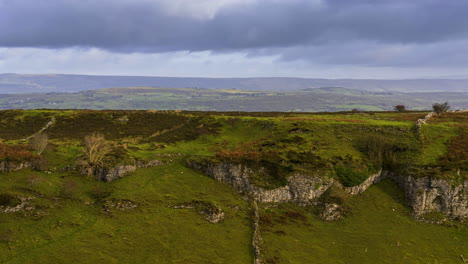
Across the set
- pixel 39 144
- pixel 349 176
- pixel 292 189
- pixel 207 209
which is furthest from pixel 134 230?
pixel 349 176

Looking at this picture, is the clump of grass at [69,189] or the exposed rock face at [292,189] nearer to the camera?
the clump of grass at [69,189]

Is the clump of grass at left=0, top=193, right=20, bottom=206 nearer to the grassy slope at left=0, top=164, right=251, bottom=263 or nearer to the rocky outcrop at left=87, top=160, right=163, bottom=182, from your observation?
the grassy slope at left=0, top=164, right=251, bottom=263

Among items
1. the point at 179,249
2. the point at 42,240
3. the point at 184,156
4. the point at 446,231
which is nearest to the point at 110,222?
the point at 42,240

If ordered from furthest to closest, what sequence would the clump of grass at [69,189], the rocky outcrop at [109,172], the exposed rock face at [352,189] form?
1. the rocky outcrop at [109,172]
2. the exposed rock face at [352,189]
3. the clump of grass at [69,189]

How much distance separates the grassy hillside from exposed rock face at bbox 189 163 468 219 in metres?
1.43

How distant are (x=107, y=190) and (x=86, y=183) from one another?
500 cm

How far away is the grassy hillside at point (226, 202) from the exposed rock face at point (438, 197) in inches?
67.8

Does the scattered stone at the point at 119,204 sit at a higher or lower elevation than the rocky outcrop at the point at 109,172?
lower

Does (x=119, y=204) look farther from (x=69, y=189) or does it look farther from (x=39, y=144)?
(x=39, y=144)

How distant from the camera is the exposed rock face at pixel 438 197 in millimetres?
46219

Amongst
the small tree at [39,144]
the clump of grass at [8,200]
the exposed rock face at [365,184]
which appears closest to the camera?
the clump of grass at [8,200]

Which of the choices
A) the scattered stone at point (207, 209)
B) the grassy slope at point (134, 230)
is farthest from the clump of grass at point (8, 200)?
the scattered stone at point (207, 209)

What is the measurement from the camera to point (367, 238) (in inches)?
1630

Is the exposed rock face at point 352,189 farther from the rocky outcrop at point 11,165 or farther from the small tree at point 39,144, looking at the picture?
the rocky outcrop at point 11,165
